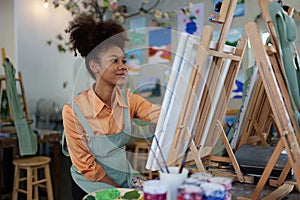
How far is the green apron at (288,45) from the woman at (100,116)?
2.00 feet

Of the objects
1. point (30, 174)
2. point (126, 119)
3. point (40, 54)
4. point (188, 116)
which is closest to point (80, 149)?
point (126, 119)

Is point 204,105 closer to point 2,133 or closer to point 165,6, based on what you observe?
point 2,133

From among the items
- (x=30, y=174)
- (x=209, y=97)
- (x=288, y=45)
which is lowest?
(x=30, y=174)

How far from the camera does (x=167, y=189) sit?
30.6 inches

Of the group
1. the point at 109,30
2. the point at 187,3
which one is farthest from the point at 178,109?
the point at 187,3

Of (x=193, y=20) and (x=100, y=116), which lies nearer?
(x=100, y=116)

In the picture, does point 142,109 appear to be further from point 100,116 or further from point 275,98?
point 275,98

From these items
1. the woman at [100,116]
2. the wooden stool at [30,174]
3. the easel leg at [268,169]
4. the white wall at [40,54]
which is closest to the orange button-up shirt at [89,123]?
the woman at [100,116]

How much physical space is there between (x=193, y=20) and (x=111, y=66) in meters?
2.42

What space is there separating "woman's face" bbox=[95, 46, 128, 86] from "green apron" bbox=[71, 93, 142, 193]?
142 millimetres

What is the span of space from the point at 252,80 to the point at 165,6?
2.32 m

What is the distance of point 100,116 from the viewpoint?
52.1 inches

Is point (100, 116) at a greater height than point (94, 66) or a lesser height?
lesser

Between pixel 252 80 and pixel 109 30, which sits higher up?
pixel 109 30
